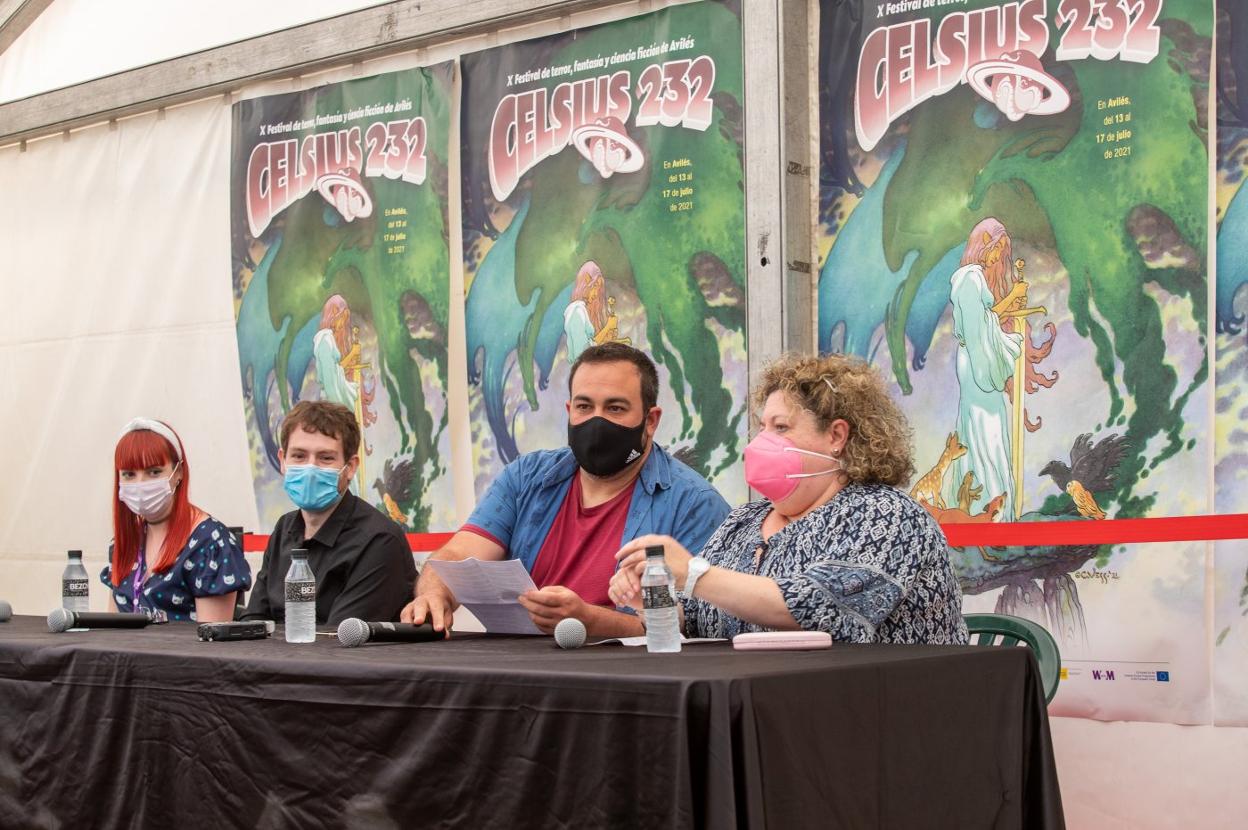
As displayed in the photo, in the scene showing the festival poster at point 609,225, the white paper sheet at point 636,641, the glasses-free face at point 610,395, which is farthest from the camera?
the festival poster at point 609,225

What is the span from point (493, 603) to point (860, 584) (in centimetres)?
79

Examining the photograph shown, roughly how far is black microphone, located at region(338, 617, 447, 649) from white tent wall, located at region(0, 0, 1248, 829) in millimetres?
2009

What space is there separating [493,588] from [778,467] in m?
0.59

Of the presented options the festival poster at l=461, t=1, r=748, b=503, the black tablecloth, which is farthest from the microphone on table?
the festival poster at l=461, t=1, r=748, b=503

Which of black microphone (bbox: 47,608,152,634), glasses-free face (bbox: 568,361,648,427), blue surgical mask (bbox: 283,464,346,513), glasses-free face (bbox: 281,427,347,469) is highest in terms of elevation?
glasses-free face (bbox: 568,361,648,427)

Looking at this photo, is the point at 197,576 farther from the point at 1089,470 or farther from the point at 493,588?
the point at 1089,470

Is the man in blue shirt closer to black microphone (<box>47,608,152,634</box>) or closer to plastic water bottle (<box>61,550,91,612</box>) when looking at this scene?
black microphone (<box>47,608,152,634</box>)

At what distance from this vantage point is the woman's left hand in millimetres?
2398

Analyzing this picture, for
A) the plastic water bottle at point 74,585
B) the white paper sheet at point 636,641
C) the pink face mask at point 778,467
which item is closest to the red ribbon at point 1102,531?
the pink face mask at point 778,467

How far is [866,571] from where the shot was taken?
7.70 ft

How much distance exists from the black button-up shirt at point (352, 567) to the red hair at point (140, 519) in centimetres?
29

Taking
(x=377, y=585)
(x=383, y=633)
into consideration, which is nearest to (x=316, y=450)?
(x=377, y=585)

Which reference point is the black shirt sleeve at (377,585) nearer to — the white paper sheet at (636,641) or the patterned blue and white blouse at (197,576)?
the patterned blue and white blouse at (197,576)

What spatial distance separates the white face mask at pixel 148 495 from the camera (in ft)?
11.4
